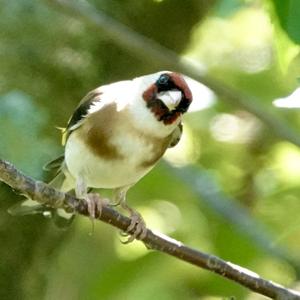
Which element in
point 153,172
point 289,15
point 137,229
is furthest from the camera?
point 153,172

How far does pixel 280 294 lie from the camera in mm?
1798

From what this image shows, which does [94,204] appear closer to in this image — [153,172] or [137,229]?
[137,229]

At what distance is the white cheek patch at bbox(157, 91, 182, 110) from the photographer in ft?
7.26

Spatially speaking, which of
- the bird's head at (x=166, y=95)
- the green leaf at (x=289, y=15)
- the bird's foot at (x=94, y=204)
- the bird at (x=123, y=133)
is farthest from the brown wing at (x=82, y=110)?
the green leaf at (x=289, y=15)

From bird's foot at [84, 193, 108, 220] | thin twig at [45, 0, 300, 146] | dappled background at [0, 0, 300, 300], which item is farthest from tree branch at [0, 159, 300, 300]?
thin twig at [45, 0, 300, 146]

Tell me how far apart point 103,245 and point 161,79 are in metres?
1.01

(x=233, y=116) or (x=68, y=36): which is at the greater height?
(x=68, y=36)

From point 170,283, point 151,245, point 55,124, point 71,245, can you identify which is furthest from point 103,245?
point 151,245

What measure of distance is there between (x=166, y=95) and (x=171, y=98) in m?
0.03

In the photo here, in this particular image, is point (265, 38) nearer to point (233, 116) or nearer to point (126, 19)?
point (233, 116)

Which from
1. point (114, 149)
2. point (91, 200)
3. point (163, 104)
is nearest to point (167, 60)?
point (163, 104)

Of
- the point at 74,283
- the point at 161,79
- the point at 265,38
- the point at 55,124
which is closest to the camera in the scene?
the point at 161,79

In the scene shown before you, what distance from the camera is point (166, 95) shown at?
226 cm

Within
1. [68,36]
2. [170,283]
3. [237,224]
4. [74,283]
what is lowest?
[74,283]
